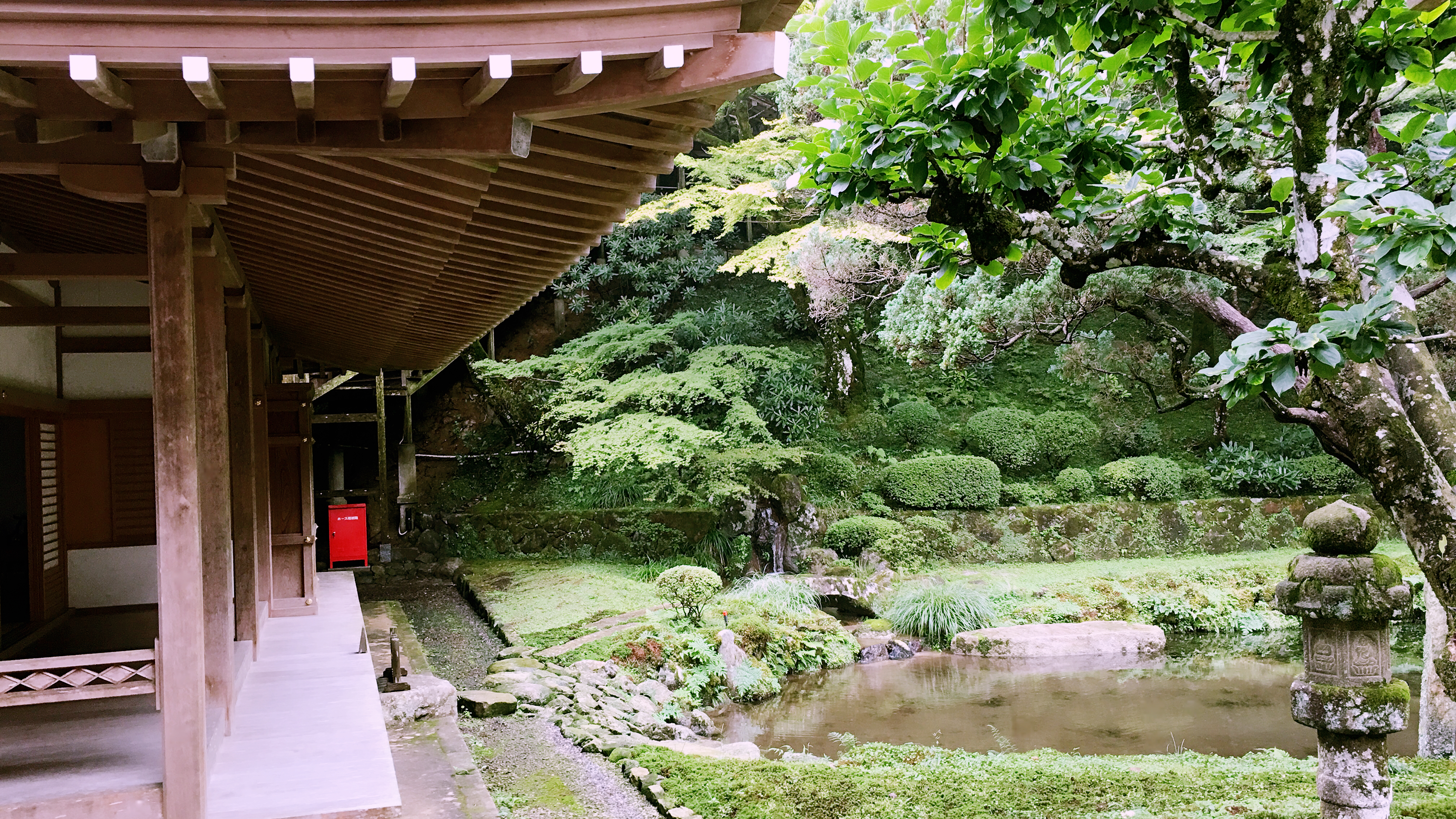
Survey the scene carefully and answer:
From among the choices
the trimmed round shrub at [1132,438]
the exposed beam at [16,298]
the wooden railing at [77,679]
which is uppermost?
the exposed beam at [16,298]

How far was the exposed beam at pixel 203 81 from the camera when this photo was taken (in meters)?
2.20

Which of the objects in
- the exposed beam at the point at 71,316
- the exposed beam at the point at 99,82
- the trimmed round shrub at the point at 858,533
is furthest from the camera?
the trimmed round shrub at the point at 858,533

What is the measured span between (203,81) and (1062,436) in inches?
583

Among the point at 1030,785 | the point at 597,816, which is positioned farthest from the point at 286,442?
the point at 1030,785

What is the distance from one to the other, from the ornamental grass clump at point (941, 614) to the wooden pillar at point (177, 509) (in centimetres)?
889

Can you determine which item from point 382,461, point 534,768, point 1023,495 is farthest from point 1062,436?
point 534,768

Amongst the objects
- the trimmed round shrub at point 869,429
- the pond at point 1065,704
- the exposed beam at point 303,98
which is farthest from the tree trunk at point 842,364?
the exposed beam at point 303,98

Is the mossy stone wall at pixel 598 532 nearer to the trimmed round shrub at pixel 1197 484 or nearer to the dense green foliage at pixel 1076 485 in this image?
the dense green foliage at pixel 1076 485

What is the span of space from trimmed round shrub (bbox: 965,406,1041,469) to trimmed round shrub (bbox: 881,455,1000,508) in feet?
3.06

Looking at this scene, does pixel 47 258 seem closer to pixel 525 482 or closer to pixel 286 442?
pixel 286 442

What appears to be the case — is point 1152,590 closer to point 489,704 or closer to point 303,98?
point 489,704

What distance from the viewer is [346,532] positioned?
13.2 metres

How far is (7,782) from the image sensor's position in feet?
11.1

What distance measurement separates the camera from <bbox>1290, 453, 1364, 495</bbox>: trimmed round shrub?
14555 mm
